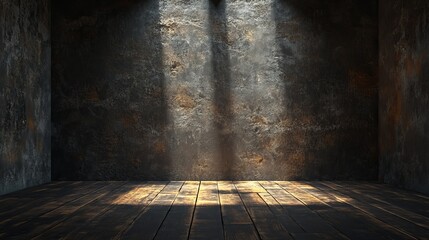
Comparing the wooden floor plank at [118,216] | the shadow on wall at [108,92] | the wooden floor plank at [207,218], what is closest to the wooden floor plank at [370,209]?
the wooden floor plank at [207,218]

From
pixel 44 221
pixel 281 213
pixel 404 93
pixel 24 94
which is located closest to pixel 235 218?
pixel 281 213

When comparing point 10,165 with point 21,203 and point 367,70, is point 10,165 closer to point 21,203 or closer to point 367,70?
point 21,203

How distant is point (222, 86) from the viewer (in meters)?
6.86

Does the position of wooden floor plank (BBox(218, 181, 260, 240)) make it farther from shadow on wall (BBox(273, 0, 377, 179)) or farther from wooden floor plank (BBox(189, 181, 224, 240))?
shadow on wall (BBox(273, 0, 377, 179))

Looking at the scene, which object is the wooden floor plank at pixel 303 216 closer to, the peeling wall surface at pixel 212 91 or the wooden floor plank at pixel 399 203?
the wooden floor plank at pixel 399 203

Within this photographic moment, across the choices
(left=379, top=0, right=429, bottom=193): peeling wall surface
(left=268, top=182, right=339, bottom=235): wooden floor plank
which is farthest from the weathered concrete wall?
(left=379, top=0, right=429, bottom=193): peeling wall surface

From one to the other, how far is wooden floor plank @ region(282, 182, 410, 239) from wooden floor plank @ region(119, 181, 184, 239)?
1180 mm

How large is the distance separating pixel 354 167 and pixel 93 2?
437cm

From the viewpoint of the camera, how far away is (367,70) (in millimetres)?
6863

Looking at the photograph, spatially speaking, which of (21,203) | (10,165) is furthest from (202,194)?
(10,165)

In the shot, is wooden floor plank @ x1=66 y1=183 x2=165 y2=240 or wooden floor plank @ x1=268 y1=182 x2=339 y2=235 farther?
wooden floor plank @ x1=268 y1=182 x2=339 y2=235

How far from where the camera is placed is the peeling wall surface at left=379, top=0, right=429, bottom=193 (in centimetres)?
536

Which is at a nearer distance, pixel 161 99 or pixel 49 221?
pixel 49 221

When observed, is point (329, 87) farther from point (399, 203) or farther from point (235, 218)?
point (235, 218)
